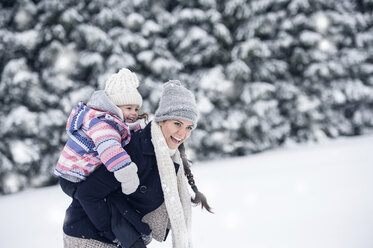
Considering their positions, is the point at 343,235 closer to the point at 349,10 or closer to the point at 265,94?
the point at 265,94

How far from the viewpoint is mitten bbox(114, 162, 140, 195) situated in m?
1.31

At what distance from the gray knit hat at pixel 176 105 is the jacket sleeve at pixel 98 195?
16.9 inches

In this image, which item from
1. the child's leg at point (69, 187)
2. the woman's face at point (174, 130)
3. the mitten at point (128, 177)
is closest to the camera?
the mitten at point (128, 177)

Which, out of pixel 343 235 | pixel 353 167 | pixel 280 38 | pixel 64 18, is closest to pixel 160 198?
pixel 343 235

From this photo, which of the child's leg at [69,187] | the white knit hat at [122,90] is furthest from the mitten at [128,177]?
the white knit hat at [122,90]

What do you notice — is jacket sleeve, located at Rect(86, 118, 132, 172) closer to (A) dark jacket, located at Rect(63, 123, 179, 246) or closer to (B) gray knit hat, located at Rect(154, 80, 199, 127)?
(A) dark jacket, located at Rect(63, 123, 179, 246)

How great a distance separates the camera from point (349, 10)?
9727 millimetres

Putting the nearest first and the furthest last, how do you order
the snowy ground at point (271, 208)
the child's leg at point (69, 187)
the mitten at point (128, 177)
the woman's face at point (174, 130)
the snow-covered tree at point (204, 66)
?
the mitten at point (128, 177), the child's leg at point (69, 187), the woman's face at point (174, 130), the snowy ground at point (271, 208), the snow-covered tree at point (204, 66)

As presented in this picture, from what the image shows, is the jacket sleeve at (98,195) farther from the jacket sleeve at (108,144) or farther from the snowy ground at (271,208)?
the snowy ground at (271,208)

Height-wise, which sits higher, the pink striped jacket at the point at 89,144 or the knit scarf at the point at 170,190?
the pink striped jacket at the point at 89,144

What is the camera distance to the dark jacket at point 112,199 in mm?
1357

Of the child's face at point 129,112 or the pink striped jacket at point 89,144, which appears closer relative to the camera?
the pink striped jacket at point 89,144

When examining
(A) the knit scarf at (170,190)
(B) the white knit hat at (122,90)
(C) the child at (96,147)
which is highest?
(B) the white knit hat at (122,90)

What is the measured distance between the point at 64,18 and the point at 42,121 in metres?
2.70
